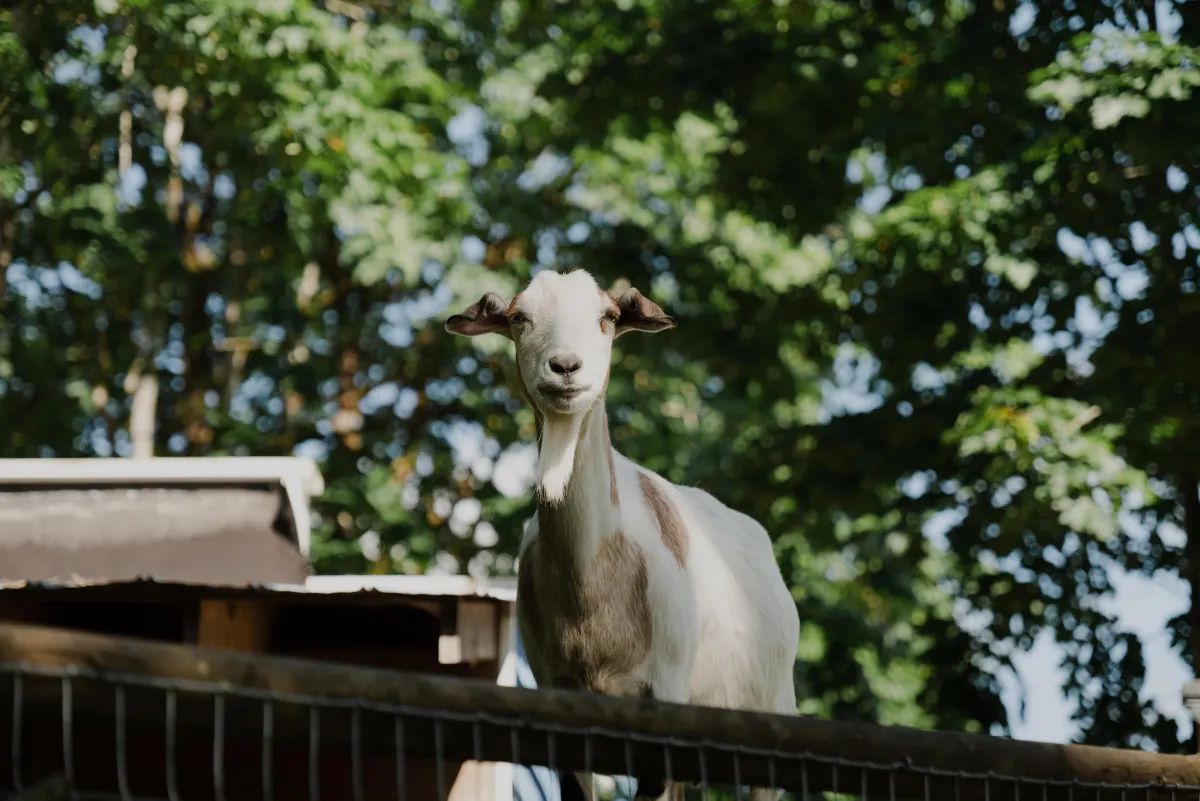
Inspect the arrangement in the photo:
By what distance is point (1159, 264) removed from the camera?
992 centimetres

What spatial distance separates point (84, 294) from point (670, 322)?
1212 cm

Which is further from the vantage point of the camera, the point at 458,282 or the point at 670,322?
the point at 458,282

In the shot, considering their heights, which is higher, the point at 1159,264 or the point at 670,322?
the point at 1159,264

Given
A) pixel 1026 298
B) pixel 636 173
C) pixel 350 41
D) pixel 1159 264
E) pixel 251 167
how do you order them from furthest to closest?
pixel 636 173 → pixel 251 167 → pixel 350 41 → pixel 1026 298 → pixel 1159 264

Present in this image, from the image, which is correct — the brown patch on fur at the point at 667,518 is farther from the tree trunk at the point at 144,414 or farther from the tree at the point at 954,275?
the tree trunk at the point at 144,414

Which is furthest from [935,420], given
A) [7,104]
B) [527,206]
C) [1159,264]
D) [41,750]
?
[41,750]

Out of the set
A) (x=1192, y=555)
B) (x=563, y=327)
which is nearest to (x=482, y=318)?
(x=563, y=327)

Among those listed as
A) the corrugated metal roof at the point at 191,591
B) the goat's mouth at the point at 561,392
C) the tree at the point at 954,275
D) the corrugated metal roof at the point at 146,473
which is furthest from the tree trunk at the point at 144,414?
the goat's mouth at the point at 561,392

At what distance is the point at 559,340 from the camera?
13.2 ft

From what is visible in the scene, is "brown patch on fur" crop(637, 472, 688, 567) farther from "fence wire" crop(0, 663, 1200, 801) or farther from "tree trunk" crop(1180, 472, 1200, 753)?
"tree trunk" crop(1180, 472, 1200, 753)

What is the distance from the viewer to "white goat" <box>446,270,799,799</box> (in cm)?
408

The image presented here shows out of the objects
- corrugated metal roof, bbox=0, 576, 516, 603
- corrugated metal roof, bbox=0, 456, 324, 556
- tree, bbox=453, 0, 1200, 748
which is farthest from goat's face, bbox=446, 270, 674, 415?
tree, bbox=453, 0, 1200, 748

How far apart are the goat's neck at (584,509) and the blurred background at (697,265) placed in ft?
17.8

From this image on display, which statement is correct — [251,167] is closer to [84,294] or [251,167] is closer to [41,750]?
[84,294]
